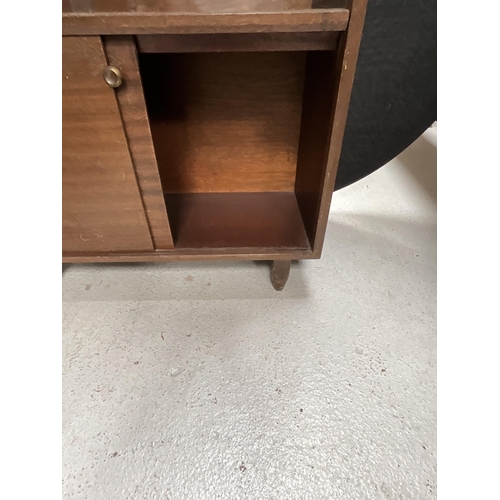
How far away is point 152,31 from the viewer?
21.6 inches

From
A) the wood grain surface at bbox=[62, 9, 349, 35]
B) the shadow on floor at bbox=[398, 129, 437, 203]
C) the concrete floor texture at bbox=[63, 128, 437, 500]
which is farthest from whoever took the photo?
the shadow on floor at bbox=[398, 129, 437, 203]

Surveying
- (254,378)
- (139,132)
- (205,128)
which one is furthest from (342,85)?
(254,378)

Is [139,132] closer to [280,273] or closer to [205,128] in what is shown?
[205,128]

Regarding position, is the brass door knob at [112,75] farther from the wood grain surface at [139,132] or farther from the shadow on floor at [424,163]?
the shadow on floor at [424,163]

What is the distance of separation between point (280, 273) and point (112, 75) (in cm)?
53

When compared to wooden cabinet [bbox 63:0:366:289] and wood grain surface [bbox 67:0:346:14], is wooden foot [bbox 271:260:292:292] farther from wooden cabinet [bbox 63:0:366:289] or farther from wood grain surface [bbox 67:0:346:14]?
wood grain surface [bbox 67:0:346:14]

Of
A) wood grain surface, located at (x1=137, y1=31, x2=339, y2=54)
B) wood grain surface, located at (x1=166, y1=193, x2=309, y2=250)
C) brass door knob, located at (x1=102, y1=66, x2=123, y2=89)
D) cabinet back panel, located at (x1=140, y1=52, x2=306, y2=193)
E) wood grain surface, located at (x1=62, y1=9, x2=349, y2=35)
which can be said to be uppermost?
wood grain surface, located at (x1=62, y1=9, x2=349, y2=35)

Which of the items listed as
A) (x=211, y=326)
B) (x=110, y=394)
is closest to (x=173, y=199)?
(x=211, y=326)

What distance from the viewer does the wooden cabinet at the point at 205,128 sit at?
56 centimetres

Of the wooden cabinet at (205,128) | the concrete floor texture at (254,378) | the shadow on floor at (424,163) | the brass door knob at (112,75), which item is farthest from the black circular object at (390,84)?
the brass door knob at (112,75)

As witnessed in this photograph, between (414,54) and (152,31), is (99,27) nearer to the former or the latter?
(152,31)

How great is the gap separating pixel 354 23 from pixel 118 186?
1.58 feet

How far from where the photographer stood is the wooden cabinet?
0.56 metres

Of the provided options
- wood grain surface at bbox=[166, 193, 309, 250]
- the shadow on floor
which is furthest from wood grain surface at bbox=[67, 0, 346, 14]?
the shadow on floor
